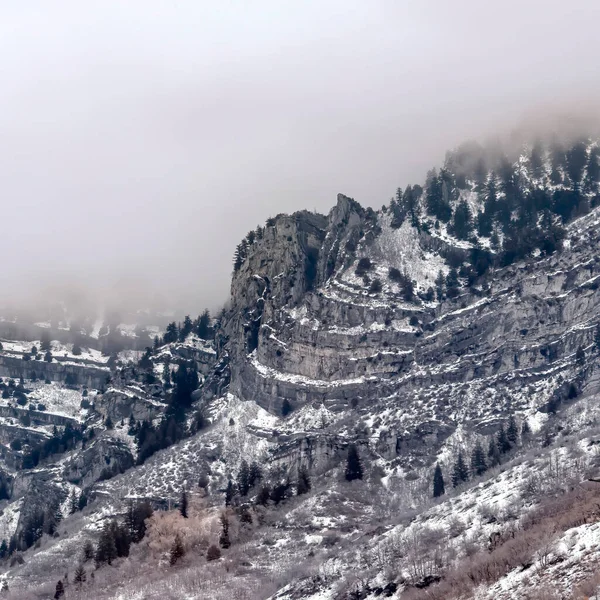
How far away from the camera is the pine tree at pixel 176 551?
139750mm

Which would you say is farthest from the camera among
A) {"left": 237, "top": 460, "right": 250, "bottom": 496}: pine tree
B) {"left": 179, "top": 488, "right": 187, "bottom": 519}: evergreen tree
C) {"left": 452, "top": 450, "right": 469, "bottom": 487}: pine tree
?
{"left": 237, "top": 460, "right": 250, "bottom": 496}: pine tree

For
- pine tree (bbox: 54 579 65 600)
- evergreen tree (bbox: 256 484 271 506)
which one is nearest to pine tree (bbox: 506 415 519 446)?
evergreen tree (bbox: 256 484 271 506)

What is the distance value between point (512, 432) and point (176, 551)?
54.5 m

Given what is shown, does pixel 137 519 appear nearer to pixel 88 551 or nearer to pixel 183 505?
pixel 183 505

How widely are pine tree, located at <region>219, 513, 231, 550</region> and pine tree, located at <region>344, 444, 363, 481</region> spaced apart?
22.5 metres

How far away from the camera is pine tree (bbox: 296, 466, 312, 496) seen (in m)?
163

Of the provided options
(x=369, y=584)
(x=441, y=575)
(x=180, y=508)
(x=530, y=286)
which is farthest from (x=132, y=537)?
(x=530, y=286)

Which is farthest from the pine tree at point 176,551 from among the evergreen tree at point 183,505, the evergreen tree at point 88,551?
the evergreen tree at point 183,505

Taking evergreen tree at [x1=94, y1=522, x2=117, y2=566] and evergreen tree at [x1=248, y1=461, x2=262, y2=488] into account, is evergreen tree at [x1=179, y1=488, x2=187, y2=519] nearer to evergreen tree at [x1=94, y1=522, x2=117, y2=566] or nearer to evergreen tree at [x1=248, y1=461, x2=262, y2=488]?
evergreen tree at [x1=248, y1=461, x2=262, y2=488]

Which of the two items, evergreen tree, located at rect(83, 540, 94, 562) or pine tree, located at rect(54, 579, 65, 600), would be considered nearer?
pine tree, located at rect(54, 579, 65, 600)

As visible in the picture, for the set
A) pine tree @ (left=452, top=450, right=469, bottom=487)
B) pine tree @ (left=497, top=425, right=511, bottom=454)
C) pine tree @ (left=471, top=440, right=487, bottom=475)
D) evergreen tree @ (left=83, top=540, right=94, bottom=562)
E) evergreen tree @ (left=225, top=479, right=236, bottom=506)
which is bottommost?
evergreen tree @ (left=83, top=540, right=94, bottom=562)

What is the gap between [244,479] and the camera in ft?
569

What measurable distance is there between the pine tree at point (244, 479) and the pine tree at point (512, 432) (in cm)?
4013

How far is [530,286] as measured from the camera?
194m
